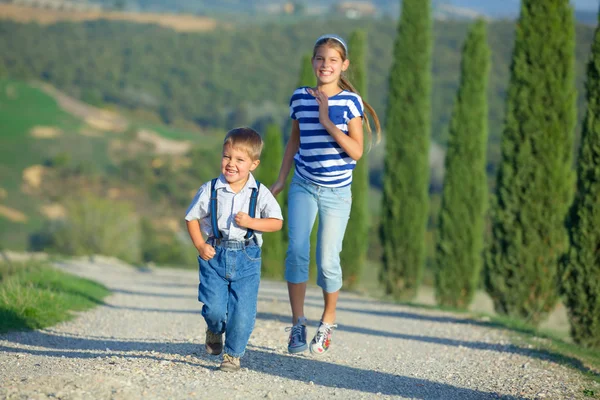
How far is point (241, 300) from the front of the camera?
482cm

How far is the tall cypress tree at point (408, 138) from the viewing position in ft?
58.3

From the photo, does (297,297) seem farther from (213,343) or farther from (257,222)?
(257,222)

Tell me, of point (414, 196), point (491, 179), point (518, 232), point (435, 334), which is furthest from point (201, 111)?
point (435, 334)

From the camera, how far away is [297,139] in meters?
5.71

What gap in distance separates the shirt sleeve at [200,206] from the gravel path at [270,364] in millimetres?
1028

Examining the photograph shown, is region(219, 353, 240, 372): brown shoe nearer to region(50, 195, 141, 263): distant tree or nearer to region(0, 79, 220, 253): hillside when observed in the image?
region(50, 195, 141, 263): distant tree

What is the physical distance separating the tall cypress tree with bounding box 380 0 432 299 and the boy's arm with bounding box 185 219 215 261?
13.3 m

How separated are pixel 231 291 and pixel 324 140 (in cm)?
133

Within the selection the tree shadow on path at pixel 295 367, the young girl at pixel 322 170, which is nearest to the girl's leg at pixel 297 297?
the young girl at pixel 322 170

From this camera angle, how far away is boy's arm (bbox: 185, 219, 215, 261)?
4676mm

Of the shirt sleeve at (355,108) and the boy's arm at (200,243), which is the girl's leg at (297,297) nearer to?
the boy's arm at (200,243)

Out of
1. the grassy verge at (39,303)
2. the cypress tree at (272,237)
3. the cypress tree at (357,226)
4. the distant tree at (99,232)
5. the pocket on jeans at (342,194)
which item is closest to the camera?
the pocket on jeans at (342,194)

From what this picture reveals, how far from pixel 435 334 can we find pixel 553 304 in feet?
18.8

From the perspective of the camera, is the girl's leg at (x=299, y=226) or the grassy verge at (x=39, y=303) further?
the grassy verge at (x=39, y=303)
